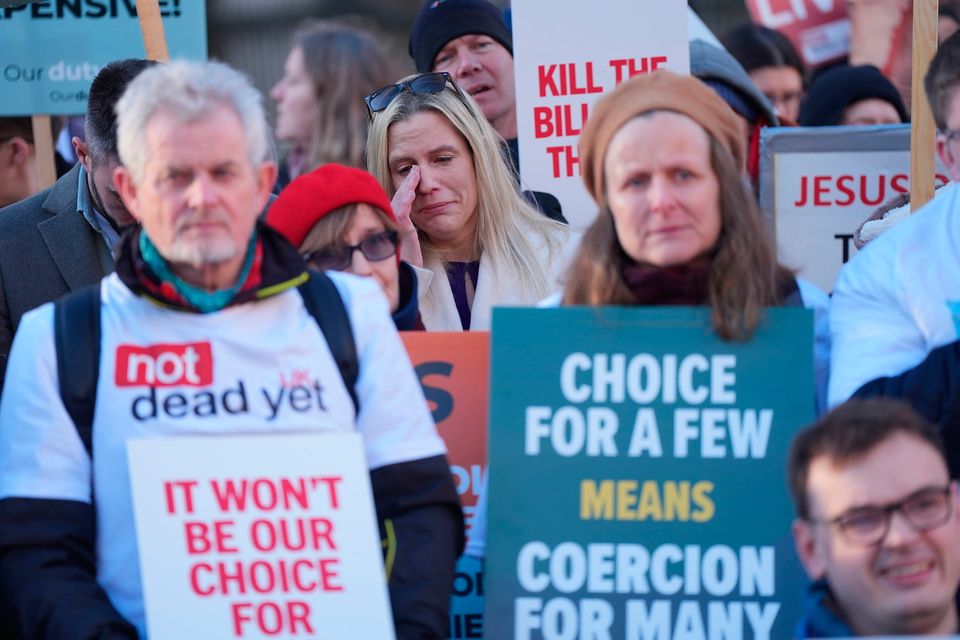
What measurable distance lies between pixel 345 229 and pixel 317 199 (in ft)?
0.35

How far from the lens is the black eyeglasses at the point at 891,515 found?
2.86 meters

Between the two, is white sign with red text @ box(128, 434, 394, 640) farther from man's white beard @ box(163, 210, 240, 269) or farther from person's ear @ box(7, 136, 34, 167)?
person's ear @ box(7, 136, 34, 167)

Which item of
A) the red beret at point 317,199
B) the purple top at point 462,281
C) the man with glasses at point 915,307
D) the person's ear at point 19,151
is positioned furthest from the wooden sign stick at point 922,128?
the person's ear at point 19,151

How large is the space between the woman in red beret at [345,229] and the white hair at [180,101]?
738 millimetres

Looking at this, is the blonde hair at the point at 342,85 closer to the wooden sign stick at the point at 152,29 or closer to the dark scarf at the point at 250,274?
the wooden sign stick at the point at 152,29

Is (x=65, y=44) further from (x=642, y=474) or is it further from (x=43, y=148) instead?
(x=642, y=474)

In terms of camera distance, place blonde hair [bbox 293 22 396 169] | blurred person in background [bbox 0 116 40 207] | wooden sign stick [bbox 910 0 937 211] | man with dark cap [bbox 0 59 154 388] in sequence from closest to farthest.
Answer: wooden sign stick [bbox 910 0 937 211] → man with dark cap [bbox 0 59 154 388] → blurred person in background [bbox 0 116 40 207] → blonde hair [bbox 293 22 396 169]

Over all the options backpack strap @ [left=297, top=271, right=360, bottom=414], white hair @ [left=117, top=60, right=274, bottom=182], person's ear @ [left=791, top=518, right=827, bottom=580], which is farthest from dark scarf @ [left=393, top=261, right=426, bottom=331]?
person's ear @ [left=791, top=518, right=827, bottom=580]

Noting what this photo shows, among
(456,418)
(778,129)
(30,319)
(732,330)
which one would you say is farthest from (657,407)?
(778,129)

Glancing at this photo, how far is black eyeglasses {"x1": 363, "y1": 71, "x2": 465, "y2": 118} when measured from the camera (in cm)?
480

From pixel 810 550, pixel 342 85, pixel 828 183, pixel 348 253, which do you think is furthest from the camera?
pixel 342 85

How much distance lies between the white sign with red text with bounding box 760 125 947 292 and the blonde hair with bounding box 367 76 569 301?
4.25 ft

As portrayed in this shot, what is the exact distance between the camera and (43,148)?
6.23 meters

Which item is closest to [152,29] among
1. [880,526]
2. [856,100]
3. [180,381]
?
[180,381]
